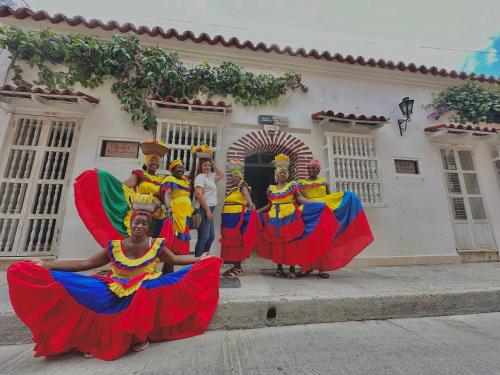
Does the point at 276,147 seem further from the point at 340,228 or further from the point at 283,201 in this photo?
the point at 340,228

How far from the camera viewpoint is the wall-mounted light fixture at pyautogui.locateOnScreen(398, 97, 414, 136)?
493cm

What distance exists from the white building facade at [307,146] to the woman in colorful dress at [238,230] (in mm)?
906

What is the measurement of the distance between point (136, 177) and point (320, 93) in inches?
167

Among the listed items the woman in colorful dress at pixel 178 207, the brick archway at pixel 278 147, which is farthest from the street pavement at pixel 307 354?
the brick archway at pixel 278 147

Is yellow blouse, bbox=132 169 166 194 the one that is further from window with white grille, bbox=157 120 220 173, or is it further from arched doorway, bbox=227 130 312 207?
arched doorway, bbox=227 130 312 207

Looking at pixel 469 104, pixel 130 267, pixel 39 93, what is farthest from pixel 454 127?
pixel 39 93

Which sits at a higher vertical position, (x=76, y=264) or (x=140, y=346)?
(x=76, y=264)

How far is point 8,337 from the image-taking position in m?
1.80

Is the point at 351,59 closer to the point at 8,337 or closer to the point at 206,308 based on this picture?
the point at 206,308

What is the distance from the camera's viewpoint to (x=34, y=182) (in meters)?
3.91

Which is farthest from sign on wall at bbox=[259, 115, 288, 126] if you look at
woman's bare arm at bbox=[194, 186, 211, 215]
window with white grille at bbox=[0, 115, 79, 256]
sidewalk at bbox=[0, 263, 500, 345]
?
window with white grille at bbox=[0, 115, 79, 256]

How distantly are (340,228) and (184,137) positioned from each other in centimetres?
326

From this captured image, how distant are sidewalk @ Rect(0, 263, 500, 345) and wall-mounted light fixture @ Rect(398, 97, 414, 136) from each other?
3.42 meters

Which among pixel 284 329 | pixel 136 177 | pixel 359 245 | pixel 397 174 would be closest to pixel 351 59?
pixel 397 174
